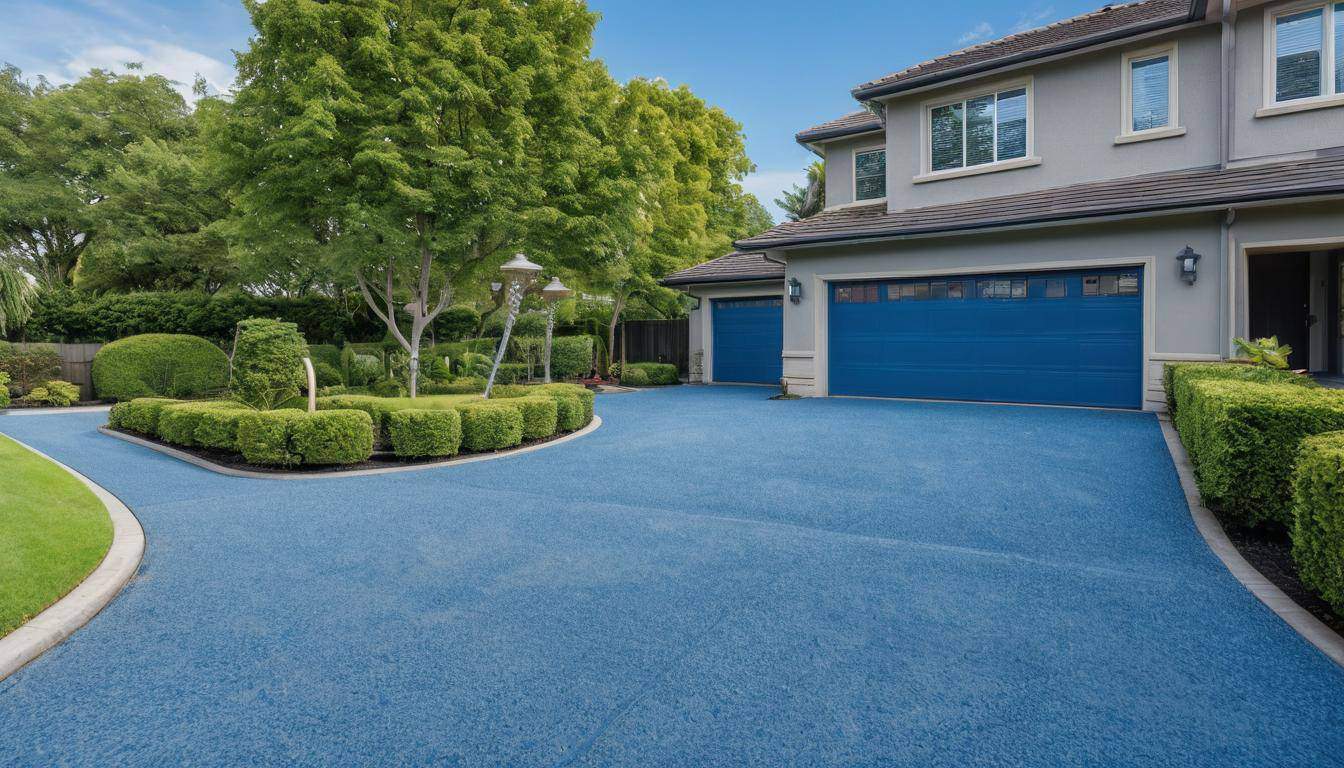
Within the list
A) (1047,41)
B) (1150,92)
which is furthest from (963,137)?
(1150,92)

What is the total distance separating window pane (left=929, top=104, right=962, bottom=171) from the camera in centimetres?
1271

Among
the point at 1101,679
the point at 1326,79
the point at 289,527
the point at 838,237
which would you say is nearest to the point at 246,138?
the point at 289,527

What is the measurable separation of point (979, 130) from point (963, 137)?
0.97ft

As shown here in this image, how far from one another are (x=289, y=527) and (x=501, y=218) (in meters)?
9.18

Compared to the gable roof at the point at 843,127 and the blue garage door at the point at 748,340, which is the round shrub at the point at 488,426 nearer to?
the blue garage door at the point at 748,340

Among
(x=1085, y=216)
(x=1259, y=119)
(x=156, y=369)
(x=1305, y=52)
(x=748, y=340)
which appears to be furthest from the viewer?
(x=748, y=340)

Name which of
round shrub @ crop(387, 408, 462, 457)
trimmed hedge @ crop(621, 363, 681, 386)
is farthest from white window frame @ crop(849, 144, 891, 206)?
round shrub @ crop(387, 408, 462, 457)

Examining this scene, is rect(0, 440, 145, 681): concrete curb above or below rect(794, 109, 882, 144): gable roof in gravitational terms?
below

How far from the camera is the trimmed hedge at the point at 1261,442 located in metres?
3.98

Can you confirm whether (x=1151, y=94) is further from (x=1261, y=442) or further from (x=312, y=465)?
(x=312, y=465)

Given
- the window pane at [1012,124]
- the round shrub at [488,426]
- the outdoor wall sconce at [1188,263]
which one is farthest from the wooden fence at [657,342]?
the outdoor wall sconce at [1188,263]

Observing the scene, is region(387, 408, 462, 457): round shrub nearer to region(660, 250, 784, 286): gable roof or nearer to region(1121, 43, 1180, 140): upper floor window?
region(660, 250, 784, 286): gable roof

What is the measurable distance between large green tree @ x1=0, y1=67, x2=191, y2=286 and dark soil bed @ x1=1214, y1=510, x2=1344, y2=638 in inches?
1111

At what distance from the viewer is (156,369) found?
14367 millimetres
